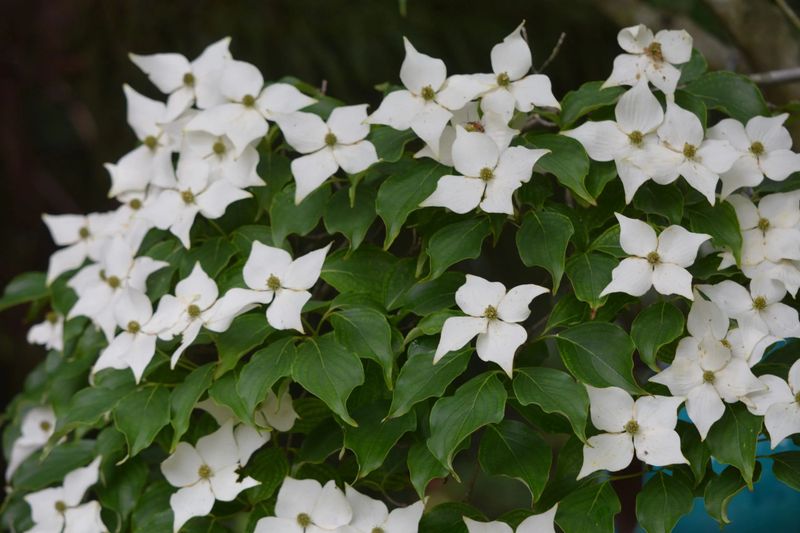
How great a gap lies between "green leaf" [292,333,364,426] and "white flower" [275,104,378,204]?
13 centimetres

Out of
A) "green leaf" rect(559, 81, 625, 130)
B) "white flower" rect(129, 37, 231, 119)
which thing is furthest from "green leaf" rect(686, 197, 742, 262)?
"white flower" rect(129, 37, 231, 119)

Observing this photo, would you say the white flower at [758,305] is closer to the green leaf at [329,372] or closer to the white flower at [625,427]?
the white flower at [625,427]

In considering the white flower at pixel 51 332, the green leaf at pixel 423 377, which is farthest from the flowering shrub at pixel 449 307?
the white flower at pixel 51 332

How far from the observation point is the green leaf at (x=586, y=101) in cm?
78

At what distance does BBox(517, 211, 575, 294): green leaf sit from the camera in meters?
0.71

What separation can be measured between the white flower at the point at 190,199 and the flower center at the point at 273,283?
11 centimetres

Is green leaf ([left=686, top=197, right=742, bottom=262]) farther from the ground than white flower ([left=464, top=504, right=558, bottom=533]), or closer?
farther from the ground

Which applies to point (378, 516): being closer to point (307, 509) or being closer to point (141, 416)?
point (307, 509)

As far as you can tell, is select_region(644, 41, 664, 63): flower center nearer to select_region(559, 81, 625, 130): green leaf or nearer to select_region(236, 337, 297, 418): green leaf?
select_region(559, 81, 625, 130): green leaf

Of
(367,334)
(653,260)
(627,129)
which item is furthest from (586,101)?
(367,334)

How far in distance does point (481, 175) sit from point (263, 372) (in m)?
0.21

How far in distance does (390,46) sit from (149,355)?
1427 millimetres

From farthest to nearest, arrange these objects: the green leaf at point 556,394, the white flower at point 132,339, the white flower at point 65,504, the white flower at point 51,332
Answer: the white flower at point 51,332
the white flower at point 65,504
the white flower at point 132,339
the green leaf at point 556,394

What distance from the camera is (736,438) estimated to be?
694 mm
